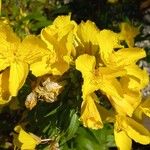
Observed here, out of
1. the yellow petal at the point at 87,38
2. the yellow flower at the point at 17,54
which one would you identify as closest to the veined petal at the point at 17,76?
the yellow flower at the point at 17,54

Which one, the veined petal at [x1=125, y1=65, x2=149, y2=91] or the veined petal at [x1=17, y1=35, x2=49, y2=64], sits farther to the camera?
the veined petal at [x1=125, y1=65, x2=149, y2=91]

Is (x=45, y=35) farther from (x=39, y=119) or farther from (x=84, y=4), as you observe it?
(x=84, y=4)

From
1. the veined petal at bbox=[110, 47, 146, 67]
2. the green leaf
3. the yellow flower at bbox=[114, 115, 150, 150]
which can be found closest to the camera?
the veined petal at bbox=[110, 47, 146, 67]

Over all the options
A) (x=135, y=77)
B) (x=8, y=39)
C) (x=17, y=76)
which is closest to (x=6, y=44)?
(x=8, y=39)

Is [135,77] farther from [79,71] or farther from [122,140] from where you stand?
[122,140]

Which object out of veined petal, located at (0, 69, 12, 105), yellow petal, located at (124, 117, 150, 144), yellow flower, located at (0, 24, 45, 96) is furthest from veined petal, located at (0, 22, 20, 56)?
yellow petal, located at (124, 117, 150, 144)

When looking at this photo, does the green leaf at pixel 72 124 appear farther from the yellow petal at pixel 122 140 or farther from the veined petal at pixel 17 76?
the veined petal at pixel 17 76

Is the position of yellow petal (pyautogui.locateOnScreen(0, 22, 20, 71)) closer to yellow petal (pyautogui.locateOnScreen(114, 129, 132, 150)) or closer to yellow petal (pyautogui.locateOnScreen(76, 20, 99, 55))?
yellow petal (pyautogui.locateOnScreen(76, 20, 99, 55))
